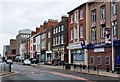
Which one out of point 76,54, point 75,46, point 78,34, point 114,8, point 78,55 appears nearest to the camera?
point 114,8

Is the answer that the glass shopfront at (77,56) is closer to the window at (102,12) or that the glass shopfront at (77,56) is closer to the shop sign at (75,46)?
the shop sign at (75,46)

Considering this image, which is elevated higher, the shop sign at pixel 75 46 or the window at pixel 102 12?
the window at pixel 102 12

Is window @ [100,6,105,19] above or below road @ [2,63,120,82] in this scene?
above

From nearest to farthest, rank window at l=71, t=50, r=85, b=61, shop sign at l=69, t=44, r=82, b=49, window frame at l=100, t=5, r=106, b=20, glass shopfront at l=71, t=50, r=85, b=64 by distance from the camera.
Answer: window frame at l=100, t=5, r=106, b=20 < glass shopfront at l=71, t=50, r=85, b=64 < window at l=71, t=50, r=85, b=61 < shop sign at l=69, t=44, r=82, b=49

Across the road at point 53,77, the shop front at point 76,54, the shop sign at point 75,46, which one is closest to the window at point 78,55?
the shop front at point 76,54

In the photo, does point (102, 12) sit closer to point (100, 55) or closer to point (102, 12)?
point (102, 12)

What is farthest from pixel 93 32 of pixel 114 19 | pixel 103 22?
pixel 114 19

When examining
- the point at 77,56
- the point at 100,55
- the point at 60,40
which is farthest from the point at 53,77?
the point at 60,40

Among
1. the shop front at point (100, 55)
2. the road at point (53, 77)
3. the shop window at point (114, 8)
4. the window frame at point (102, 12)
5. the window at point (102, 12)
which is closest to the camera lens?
the road at point (53, 77)

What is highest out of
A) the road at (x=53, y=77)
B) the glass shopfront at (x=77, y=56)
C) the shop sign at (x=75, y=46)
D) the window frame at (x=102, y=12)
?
the window frame at (x=102, y=12)

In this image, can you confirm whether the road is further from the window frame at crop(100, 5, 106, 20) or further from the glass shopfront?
the glass shopfront

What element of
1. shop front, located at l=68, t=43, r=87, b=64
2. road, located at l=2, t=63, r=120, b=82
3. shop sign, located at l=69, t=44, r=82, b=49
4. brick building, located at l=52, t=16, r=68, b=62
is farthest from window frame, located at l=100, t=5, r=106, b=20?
brick building, located at l=52, t=16, r=68, b=62

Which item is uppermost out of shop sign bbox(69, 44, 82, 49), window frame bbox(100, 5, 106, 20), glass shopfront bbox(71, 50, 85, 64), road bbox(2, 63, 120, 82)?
window frame bbox(100, 5, 106, 20)

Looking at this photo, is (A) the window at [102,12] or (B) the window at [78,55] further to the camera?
(B) the window at [78,55]
